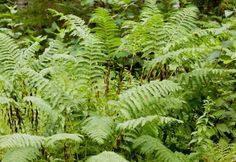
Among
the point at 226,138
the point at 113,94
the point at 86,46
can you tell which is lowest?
the point at 226,138

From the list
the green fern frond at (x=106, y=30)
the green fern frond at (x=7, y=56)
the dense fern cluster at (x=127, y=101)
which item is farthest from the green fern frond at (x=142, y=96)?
the green fern frond at (x=7, y=56)

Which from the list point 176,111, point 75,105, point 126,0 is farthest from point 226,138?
point 126,0

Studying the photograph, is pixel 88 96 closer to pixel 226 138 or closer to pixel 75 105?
pixel 75 105

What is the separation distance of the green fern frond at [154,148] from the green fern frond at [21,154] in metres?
0.79

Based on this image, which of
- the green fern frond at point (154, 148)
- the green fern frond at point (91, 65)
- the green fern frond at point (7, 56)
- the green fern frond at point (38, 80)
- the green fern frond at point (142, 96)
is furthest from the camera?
the green fern frond at point (7, 56)

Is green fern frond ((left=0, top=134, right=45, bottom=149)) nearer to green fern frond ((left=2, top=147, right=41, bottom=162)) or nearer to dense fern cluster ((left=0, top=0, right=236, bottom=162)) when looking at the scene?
dense fern cluster ((left=0, top=0, right=236, bottom=162))

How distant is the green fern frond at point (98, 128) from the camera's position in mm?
3090

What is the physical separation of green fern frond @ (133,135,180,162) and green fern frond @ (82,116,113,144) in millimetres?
292

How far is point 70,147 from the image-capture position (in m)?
3.46

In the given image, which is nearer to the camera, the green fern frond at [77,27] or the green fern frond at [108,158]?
the green fern frond at [108,158]

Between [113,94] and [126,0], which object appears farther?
[126,0]

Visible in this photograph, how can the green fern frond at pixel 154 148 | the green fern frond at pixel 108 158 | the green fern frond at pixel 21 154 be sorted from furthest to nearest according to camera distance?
the green fern frond at pixel 154 148 < the green fern frond at pixel 21 154 < the green fern frond at pixel 108 158

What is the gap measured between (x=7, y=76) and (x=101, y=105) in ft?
3.26

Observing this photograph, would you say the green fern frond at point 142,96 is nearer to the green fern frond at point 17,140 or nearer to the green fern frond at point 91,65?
the green fern frond at point 91,65
